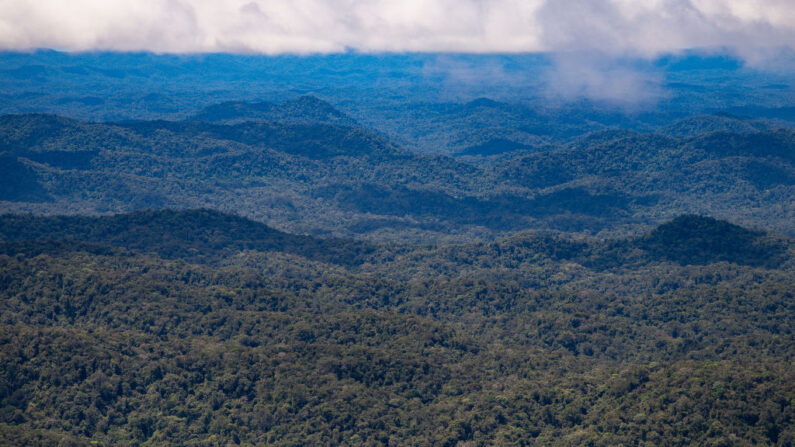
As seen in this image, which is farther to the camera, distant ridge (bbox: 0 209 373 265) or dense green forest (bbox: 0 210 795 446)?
distant ridge (bbox: 0 209 373 265)

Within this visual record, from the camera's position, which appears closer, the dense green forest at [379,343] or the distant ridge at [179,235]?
the dense green forest at [379,343]

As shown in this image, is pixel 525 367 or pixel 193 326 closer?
pixel 525 367

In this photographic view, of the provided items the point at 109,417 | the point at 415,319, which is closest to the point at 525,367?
the point at 415,319

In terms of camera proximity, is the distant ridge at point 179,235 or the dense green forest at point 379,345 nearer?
the dense green forest at point 379,345

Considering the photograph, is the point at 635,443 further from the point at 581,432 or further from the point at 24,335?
the point at 24,335

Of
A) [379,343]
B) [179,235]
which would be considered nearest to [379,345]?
[379,343]

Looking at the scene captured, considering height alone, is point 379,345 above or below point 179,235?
above

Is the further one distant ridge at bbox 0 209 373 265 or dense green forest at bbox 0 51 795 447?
distant ridge at bbox 0 209 373 265

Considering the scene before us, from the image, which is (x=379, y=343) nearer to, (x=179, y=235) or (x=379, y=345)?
(x=379, y=345)
